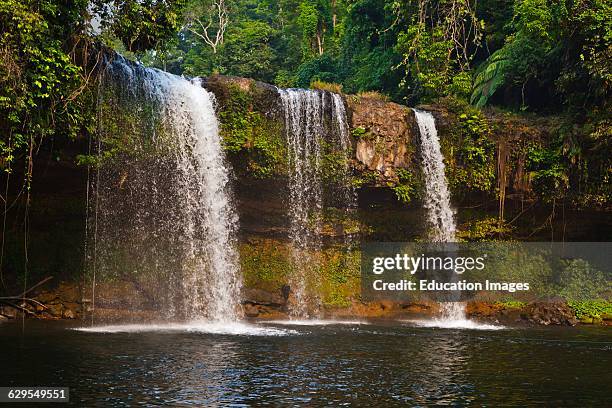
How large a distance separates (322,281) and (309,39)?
24604 millimetres

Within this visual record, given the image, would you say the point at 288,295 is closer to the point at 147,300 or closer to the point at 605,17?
the point at 147,300

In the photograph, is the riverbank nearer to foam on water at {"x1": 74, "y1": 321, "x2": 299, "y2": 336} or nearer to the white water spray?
the white water spray

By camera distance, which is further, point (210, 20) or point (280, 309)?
point (210, 20)

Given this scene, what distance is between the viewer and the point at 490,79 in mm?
23703

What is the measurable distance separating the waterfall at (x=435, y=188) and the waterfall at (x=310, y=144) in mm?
2439

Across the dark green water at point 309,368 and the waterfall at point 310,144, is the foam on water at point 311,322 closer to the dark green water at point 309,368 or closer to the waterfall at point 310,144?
the waterfall at point 310,144

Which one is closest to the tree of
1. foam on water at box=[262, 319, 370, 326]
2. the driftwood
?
the driftwood

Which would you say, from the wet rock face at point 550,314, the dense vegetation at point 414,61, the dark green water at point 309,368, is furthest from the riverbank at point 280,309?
the dense vegetation at point 414,61

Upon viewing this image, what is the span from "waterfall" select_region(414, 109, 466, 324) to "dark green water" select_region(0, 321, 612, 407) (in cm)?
584

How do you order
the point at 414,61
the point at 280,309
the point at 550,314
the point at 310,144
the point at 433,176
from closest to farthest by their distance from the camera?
the point at 550,314 < the point at 310,144 < the point at 280,309 < the point at 433,176 < the point at 414,61

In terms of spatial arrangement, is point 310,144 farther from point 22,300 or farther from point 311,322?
point 22,300

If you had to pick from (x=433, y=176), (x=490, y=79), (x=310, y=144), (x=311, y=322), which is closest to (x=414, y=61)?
(x=490, y=79)

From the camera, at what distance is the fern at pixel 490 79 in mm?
22859

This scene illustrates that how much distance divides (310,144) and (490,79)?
7769mm
